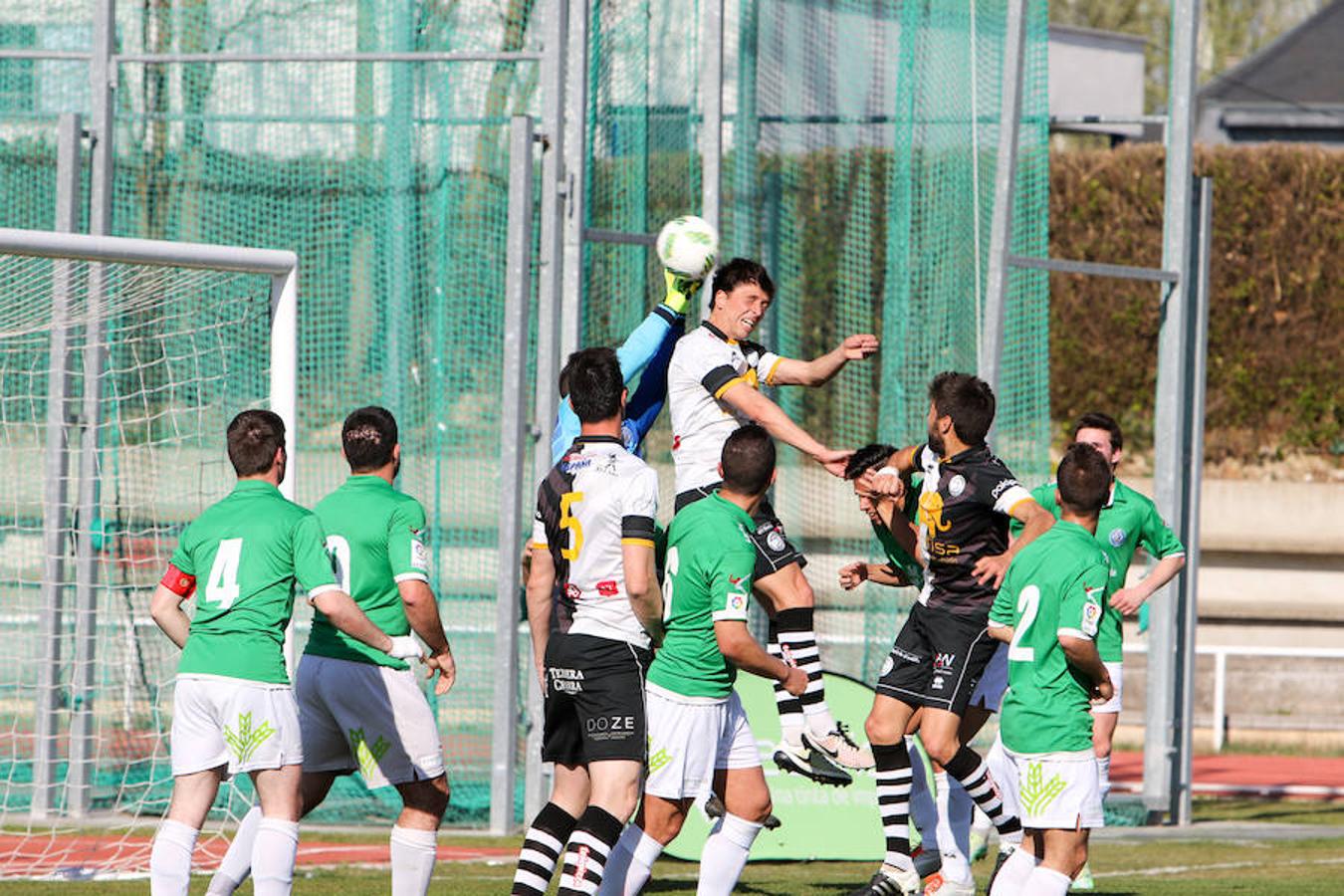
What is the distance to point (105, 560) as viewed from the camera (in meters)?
12.0

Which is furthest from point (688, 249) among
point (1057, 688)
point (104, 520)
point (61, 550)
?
point (61, 550)

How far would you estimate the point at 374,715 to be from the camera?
7840 mm

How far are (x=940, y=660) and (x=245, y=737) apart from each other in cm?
308

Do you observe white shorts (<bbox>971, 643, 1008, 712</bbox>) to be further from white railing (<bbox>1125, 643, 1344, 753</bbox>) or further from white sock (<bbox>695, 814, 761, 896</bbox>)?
white railing (<bbox>1125, 643, 1344, 753</bbox>)

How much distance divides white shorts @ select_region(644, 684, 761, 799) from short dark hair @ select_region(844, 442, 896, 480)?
153 cm

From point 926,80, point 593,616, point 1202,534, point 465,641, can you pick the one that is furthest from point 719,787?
point 1202,534

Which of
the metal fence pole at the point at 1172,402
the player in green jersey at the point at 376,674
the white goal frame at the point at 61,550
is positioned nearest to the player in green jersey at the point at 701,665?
the player in green jersey at the point at 376,674

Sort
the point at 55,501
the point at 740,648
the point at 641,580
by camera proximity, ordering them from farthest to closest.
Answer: the point at 55,501, the point at 740,648, the point at 641,580

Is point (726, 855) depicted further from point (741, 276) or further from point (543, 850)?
point (741, 276)

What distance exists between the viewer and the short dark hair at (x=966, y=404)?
28.2 ft

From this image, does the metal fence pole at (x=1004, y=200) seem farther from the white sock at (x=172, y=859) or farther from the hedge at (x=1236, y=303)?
the hedge at (x=1236, y=303)

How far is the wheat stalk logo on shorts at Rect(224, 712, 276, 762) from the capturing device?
7.30m

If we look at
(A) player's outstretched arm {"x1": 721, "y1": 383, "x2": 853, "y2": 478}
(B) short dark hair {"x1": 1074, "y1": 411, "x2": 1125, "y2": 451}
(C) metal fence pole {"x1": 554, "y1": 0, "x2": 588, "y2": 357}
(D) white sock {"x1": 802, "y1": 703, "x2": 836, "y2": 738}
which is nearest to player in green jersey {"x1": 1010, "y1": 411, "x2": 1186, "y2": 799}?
(B) short dark hair {"x1": 1074, "y1": 411, "x2": 1125, "y2": 451}

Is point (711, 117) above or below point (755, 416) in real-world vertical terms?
above
